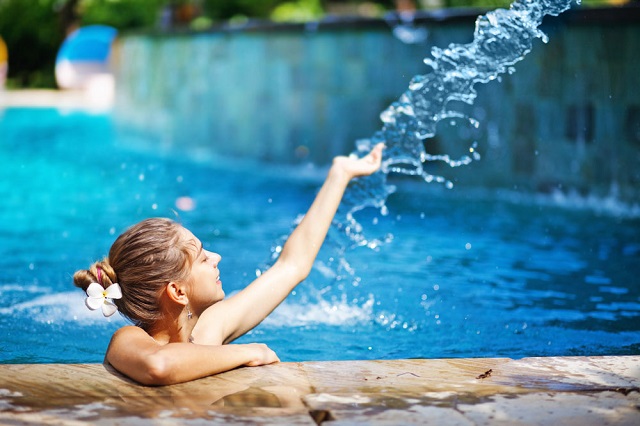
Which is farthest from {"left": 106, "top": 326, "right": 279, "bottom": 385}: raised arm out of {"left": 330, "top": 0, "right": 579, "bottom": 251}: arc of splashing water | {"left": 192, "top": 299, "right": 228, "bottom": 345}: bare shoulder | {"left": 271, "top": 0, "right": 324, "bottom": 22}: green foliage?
{"left": 271, "top": 0, "right": 324, "bottom": 22}: green foliage

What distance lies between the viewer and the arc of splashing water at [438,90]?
5109 mm

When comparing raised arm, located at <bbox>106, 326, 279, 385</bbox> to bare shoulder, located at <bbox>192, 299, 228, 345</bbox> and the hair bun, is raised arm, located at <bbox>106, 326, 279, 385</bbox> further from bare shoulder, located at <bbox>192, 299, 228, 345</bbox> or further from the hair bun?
bare shoulder, located at <bbox>192, 299, 228, 345</bbox>

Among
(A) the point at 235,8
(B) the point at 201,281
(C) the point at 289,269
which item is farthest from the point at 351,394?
(A) the point at 235,8

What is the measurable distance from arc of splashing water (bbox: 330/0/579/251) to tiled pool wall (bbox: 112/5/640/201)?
174 cm

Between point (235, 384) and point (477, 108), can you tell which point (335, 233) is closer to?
point (235, 384)

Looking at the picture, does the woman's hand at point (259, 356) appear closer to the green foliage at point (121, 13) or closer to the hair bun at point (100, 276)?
the hair bun at point (100, 276)

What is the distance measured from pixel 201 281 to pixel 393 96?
6.18 m

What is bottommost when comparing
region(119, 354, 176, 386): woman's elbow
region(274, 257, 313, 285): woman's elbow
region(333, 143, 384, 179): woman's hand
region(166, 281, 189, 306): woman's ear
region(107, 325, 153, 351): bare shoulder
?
region(119, 354, 176, 386): woman's elbow

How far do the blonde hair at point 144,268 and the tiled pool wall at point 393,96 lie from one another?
4.63m

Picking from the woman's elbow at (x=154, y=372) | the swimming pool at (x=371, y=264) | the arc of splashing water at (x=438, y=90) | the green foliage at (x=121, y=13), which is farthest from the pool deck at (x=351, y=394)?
the green foliage at (x=121, y=13)

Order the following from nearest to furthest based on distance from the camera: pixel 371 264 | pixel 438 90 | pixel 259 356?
pixel 259 356, pixel 438 90, pixel 371 264

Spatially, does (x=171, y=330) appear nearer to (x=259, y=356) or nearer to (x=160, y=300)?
(x=160, y=300)

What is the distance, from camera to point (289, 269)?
3688 millimetres

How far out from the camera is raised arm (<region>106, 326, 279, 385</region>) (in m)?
2.85
